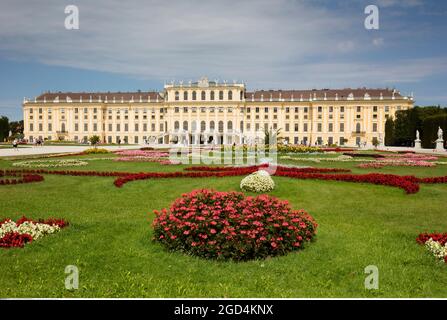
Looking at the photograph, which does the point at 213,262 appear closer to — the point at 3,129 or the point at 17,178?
the point at 17,178

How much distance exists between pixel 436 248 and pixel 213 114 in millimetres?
69374

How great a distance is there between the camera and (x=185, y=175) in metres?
13.7

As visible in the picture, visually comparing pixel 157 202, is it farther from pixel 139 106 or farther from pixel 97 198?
pixel 139 106

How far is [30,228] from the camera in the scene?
6328mm

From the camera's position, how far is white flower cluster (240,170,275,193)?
413 inches

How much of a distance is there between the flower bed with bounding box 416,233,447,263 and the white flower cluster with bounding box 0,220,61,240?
5.74 meters

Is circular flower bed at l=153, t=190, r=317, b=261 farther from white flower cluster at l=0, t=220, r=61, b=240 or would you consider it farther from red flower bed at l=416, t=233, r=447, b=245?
white flower cluster at l=0, t=220, r=61, b=240

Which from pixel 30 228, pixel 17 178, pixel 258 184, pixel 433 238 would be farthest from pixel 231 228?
pixel 17 178

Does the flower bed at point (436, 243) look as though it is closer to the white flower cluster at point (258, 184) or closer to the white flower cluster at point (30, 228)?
the white flower cluster at point (258, 184)

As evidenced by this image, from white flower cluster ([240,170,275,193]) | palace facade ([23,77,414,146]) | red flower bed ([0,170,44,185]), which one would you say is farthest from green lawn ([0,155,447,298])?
palace facade ([23,77,414,146])
